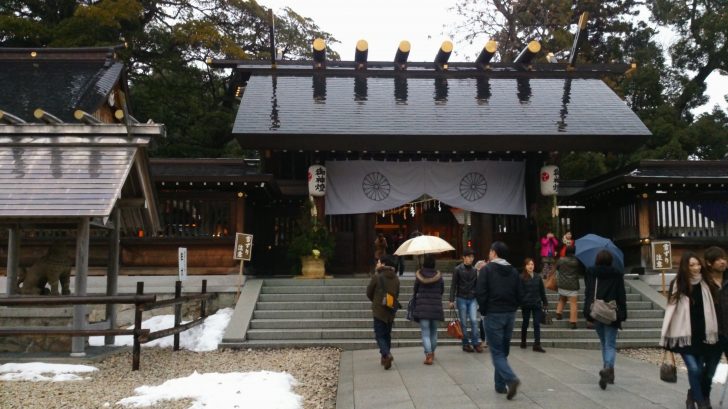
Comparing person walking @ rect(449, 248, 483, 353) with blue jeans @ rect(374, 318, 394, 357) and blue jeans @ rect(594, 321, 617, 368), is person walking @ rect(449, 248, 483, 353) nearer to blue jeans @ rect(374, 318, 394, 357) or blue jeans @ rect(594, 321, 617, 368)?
blue jeans @ rect(374, 318, 394, 357)

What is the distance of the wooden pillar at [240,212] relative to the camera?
50.9 feet

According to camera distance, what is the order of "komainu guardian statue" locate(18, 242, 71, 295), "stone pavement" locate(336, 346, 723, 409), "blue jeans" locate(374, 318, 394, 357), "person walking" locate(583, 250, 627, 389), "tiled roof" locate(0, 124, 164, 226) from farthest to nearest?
"komainu guardian statue" locate(18, 242, 71, 295)
"tiled roof" locate(0, 124, 164, 226)
"blue jeans" locate(374, 318, 394, 357)
"person walking" locate(583, 250, 627, 389)
"stone pavement" locate(336, 346, 723, 409)

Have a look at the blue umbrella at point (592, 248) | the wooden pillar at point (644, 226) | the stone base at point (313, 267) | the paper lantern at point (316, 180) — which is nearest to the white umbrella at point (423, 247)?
the blue umbrella at point (592, 248)

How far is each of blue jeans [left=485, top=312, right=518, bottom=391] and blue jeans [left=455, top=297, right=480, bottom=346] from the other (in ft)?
9.80

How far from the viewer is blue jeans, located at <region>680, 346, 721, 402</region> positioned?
5.68 metres

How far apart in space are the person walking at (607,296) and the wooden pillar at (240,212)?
10.4 metres

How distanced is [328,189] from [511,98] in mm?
6060

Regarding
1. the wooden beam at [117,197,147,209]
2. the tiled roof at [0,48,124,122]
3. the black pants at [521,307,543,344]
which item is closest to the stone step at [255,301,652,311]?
the black pants at [521,307,543,344]

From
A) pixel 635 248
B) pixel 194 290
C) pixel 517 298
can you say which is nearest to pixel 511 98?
pixel 635 248

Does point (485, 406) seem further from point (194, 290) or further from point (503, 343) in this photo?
point (194, 290)

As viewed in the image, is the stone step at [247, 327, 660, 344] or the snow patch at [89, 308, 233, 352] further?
the stone step at [247, 327, 660, 344]

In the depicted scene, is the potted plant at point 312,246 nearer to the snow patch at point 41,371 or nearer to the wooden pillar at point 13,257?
the wooden pillar at point 13,257

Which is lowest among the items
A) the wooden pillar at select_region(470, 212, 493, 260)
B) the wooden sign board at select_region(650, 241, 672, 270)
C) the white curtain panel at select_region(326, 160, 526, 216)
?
the wooden sign board at select_region(650, 241, 672, 270)

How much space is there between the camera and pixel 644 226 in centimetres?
1557
